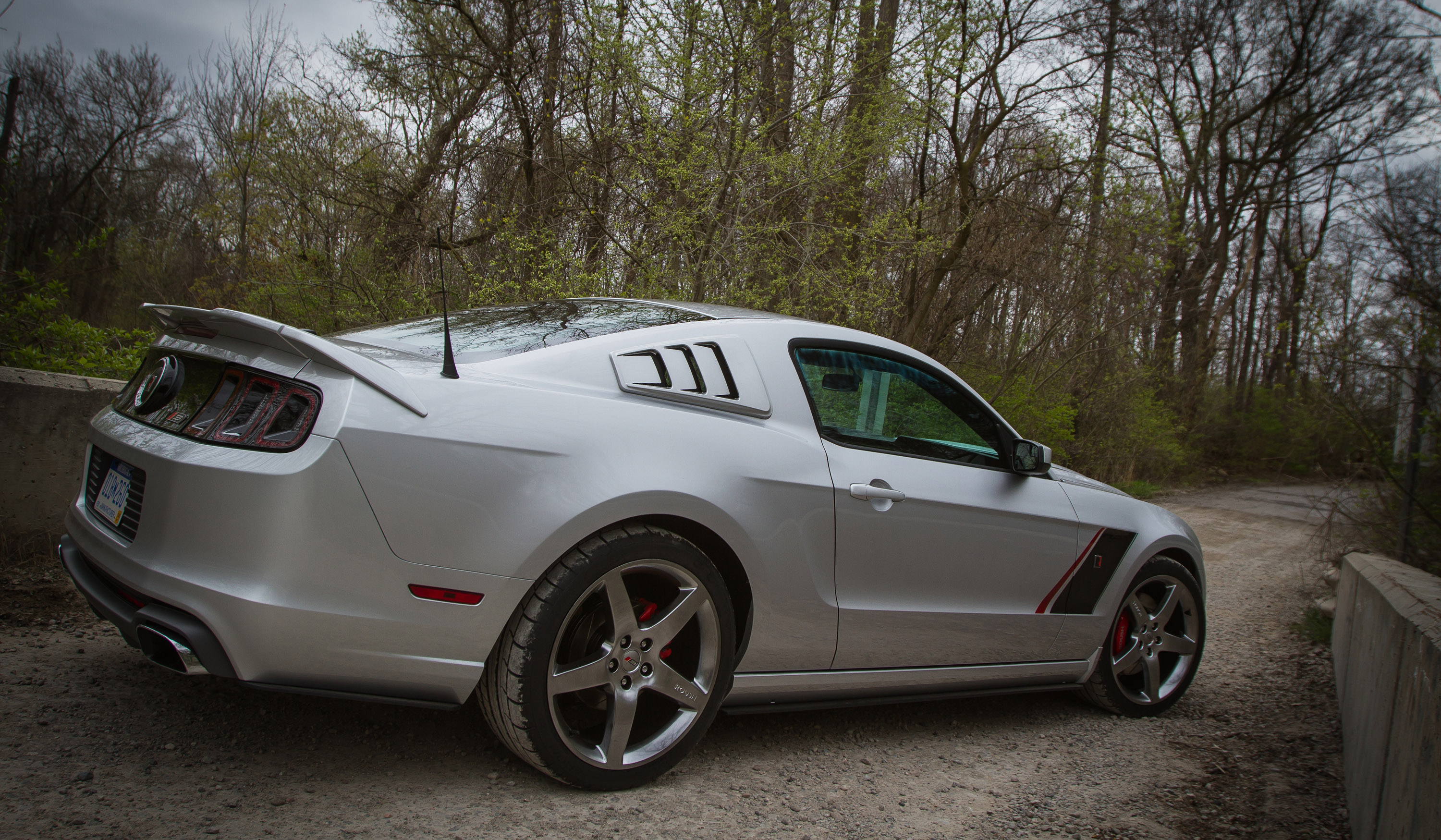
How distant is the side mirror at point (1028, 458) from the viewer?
11.5 ft

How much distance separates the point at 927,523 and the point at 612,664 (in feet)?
4.11

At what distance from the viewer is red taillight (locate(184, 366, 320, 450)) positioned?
2.13 meters

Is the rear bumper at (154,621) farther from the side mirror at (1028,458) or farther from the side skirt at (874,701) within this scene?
the side mirror at (1028,458)

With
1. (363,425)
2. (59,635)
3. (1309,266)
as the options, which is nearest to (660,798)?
(363,425)

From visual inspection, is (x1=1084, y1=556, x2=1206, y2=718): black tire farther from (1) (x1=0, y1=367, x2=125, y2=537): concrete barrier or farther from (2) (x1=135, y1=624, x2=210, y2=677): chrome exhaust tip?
(1) (x1=0, y1=367, x2=125, y2=537): concrete barrier

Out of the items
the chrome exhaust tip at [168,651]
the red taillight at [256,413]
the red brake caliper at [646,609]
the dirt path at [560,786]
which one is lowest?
the dirt path at [560,786]

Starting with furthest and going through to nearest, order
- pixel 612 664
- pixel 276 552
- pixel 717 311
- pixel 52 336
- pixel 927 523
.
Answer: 1. pixel 52 336
2. pixel 717 311
3. pixel 927 523
4. pixel 612 664
5. pixel 276 552

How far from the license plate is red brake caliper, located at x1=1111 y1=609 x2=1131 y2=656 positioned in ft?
12.4

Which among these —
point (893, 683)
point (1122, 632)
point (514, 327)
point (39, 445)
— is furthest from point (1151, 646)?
point (39, 445)

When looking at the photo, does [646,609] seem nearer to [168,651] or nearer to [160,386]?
[168,651]

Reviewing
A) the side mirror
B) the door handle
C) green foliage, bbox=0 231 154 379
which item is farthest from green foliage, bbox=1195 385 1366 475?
green foliage, bbox=0 231 154 379

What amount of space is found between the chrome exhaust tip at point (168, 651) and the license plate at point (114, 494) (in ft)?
1.25

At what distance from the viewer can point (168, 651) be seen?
210 cm

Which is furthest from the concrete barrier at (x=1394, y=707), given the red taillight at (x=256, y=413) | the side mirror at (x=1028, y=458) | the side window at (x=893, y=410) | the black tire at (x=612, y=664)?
the red taillight at (x=256, y=413)
